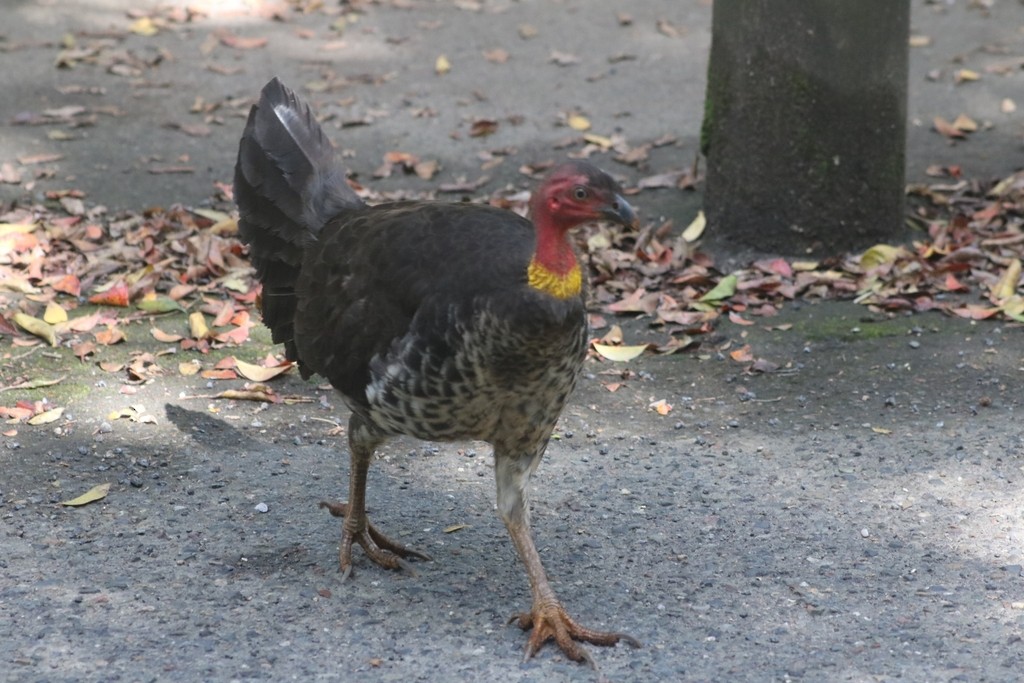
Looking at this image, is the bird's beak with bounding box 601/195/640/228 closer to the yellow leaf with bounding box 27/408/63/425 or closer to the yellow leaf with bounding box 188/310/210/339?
the yellow leaf with bounding box 27/408/63/425

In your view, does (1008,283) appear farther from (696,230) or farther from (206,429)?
(206,429)

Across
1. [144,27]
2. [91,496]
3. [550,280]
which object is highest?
[550,280]

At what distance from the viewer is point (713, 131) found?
7.39 m

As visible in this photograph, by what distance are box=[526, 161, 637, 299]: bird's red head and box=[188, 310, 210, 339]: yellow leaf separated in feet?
9.69

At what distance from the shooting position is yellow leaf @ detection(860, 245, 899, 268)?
7156mm

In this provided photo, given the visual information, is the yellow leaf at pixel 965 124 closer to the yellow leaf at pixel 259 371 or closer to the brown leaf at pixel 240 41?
the yellow leaf at pixel 259 371

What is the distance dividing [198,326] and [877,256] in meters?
3.59

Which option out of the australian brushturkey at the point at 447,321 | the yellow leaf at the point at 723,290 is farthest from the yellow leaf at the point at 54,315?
the yellow leaf at the point at 723,290

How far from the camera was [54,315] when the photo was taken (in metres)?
6.61

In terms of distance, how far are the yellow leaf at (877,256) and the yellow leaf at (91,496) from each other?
4.13 meters

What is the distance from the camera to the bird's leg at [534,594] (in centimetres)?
419

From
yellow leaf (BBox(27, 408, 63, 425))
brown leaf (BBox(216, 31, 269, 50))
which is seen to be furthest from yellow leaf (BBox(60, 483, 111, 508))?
brown leaf (BBox(216, 31, 269, 50))

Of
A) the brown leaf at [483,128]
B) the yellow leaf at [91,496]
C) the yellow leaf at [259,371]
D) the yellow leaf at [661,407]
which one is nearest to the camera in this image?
the yellow leaf at [91,496]

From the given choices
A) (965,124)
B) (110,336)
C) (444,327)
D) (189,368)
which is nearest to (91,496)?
(189,368)
